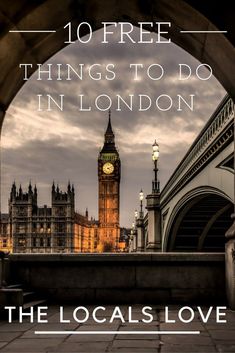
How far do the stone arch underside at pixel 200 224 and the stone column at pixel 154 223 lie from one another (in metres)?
0.86

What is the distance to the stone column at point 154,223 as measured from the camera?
115 ft

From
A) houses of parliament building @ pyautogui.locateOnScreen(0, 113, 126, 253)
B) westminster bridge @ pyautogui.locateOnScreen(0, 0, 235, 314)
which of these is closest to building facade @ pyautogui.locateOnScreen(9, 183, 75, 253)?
houses of parliament building @ pyautogui.locateOnScreen(0, 113, 126, 253)

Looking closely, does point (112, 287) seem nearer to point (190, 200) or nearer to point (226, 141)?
point (226, 141)

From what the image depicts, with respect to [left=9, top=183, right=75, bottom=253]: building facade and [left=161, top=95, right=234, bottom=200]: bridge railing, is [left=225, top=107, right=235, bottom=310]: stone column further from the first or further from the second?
[left=9, top=183, right=75, bottom=253]: building facade

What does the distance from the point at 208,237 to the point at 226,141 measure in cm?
2750

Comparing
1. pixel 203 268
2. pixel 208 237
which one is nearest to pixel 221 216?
pixel 208 237

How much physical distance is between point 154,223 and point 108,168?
460 feet

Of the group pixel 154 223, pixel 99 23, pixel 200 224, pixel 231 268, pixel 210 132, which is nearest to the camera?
pixel 99 23

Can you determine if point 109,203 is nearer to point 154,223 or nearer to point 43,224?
point 43,224

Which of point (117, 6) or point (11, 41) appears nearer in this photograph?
point (11, 41)

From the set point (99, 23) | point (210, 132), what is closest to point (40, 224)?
point (210, 132)

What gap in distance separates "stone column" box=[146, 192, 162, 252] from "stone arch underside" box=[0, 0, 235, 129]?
1148 inches

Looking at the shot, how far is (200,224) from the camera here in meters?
37.8

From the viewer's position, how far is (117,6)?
6.08m
